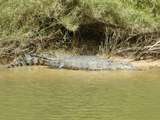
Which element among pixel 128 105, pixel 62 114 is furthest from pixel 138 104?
pixel 62 114

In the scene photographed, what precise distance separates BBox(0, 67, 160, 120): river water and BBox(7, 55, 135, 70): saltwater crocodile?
13.0 inches

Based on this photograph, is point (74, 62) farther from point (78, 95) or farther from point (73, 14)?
point (78, 95)

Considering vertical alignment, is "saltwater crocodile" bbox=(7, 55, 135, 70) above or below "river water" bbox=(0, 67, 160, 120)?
below

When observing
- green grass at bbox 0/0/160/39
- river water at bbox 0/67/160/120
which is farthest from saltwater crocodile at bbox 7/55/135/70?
green grass at bbox 0/0/160/39

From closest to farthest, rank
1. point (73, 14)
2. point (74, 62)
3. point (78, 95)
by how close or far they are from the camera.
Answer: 1. point (78, 95)
2. point (74, 62)
3. point (73, 14)

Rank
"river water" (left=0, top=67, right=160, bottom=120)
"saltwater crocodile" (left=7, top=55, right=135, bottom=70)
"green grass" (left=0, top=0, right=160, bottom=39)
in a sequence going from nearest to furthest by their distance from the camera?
"river water" (left=0, top=67, right=160, bottom=120) < "saltwater crocodile" (left=7, top=55, right=135, bottom=70) < "green grass" (left=0, top=0, right=160, bottom=39)

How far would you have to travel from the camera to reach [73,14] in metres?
14.3

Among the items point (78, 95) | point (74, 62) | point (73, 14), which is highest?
point (73, 14)

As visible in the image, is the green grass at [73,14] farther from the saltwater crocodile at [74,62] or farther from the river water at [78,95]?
the river water at [78,95]

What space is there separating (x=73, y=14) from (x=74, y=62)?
1.36 m

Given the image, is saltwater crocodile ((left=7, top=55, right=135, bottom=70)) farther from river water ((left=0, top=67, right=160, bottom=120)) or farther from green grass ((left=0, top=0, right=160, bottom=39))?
green grass ((left=0, top=0, right=160, bottom=39))

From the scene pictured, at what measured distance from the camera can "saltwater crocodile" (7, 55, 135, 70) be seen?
44.9ft

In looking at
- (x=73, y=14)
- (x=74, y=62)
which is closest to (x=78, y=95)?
(x=74, y=62)

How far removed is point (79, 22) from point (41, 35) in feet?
3.84
